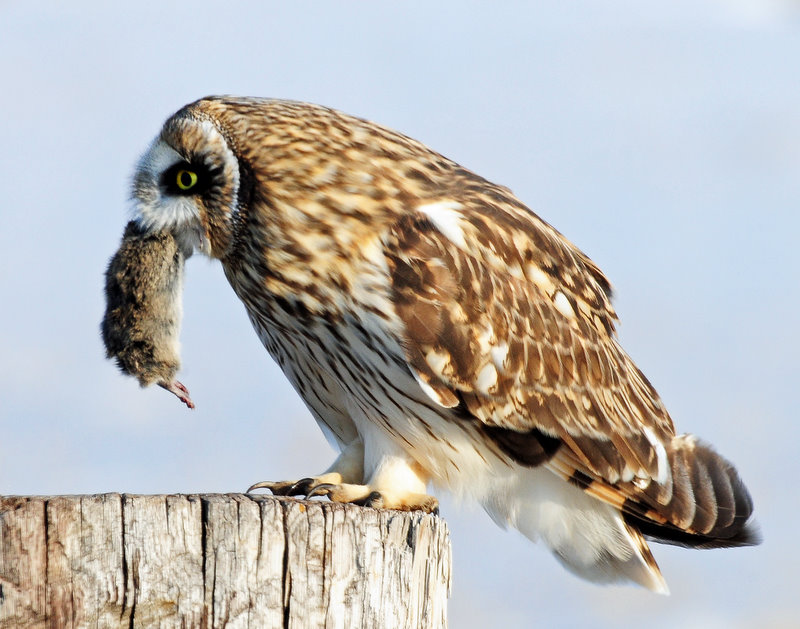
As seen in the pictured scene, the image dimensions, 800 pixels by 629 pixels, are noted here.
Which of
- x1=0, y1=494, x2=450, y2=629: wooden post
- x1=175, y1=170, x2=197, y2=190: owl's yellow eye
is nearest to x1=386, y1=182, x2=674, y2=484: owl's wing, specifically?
x1=175, y1=170, x2=197, y2=190: owl's yellow eye

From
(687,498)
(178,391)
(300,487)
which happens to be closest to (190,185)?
(178,391)

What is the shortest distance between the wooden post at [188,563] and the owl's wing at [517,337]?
39.2 inches

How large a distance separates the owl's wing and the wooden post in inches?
39.2

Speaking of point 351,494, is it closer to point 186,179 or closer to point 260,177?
point 260,177

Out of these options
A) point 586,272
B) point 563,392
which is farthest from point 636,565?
point 586,272

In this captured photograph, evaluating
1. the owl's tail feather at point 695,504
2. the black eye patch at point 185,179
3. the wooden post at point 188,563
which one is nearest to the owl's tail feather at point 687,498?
the owl's tail feather at point 695,504

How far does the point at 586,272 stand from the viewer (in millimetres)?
4152

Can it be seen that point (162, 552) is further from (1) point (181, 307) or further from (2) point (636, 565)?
(2) point (636, 565)

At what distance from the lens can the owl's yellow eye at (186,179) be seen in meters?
3.59

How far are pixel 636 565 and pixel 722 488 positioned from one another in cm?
44

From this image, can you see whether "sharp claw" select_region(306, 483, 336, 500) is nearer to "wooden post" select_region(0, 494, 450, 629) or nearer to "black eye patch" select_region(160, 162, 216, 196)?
"wooden post" select_region(0, 494, 450, 629)

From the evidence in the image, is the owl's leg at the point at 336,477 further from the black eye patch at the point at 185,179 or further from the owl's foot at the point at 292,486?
the black eye patch at the point at 185,179

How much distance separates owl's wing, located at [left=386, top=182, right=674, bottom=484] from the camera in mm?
3385

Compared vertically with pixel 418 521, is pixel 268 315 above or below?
above
